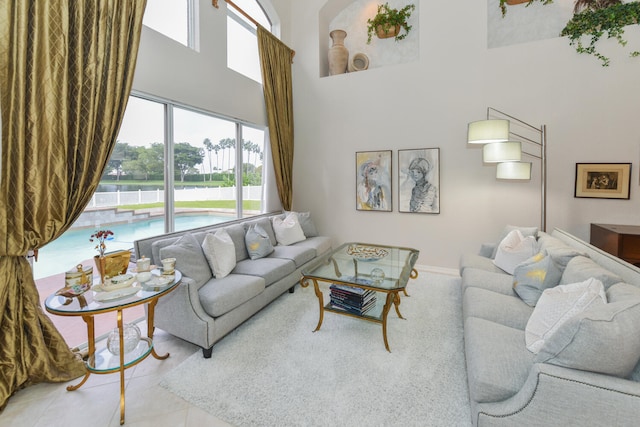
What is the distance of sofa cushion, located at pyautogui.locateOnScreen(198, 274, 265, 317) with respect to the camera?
7.70 ft

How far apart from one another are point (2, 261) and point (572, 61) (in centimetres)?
565

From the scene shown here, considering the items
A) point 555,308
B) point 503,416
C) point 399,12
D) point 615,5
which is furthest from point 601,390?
point 399,12

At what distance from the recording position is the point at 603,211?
136 inches

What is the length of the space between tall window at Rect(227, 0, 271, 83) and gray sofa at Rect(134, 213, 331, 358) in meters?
2.55

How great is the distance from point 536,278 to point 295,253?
2.44 m

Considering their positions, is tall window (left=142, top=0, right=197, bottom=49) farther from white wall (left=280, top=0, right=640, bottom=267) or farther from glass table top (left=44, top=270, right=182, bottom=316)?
glass table top (left=44, top=270, right=182, bottom=316)

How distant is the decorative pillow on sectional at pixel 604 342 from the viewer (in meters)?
1.17

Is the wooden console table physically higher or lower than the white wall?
lower

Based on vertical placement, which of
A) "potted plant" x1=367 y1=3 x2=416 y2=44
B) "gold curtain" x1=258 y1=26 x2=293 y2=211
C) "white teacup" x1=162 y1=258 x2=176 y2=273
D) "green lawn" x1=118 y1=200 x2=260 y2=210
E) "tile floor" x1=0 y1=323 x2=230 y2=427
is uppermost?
"potted plant" x1=367 y1=3 x2=416 y2=44

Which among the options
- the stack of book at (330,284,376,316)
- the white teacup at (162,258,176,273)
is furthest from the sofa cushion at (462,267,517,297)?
the white teacup at (162,258,176,273)

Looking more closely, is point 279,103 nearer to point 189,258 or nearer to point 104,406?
point 189,258

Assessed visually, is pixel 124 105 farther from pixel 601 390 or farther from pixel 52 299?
pixel 601 390

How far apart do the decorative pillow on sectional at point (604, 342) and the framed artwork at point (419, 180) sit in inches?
121

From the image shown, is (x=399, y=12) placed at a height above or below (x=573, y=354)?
above
